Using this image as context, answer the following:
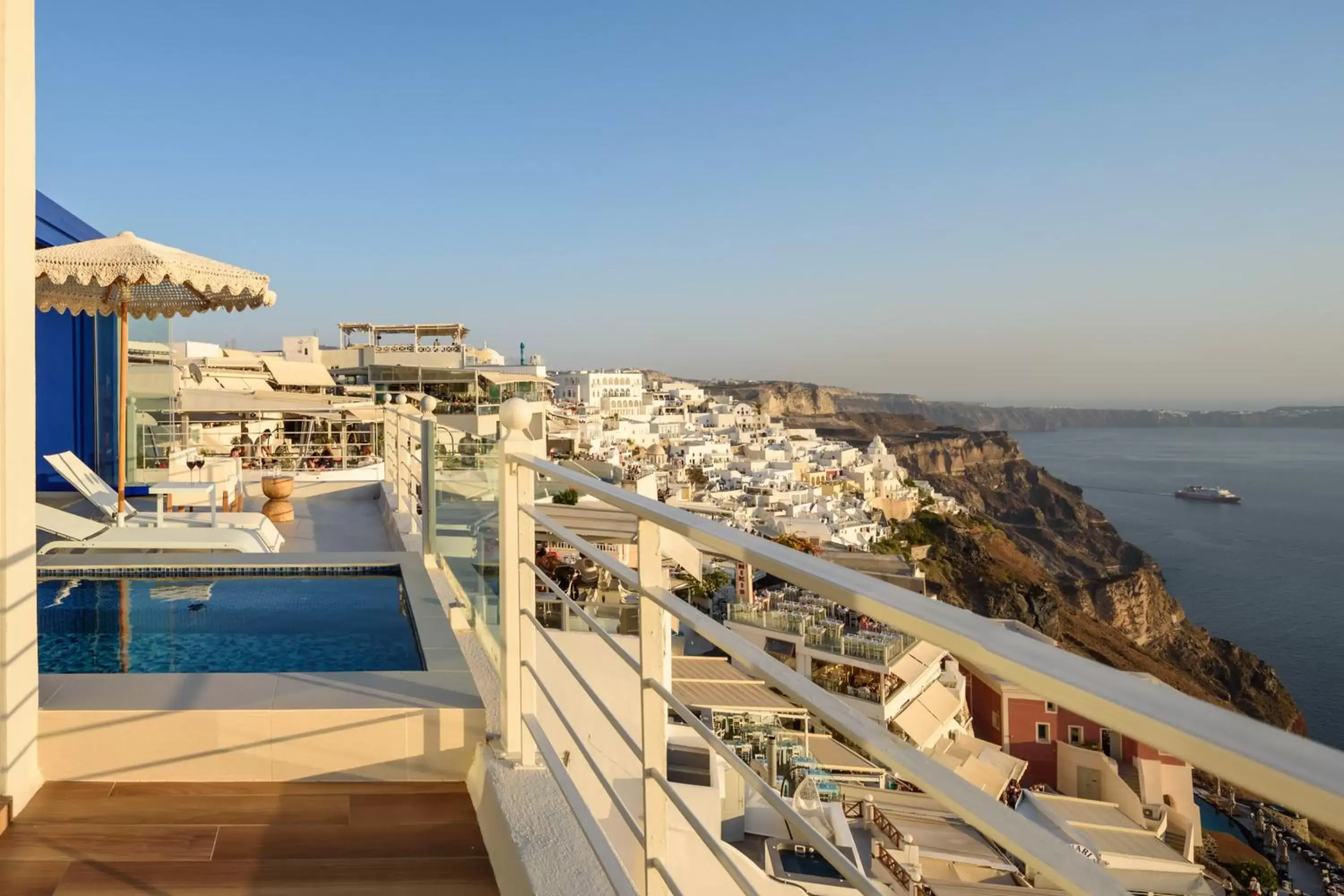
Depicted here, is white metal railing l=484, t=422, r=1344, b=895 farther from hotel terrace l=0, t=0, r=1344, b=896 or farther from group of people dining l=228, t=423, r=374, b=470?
group of people dining l=228, t=423, r=374, b=470

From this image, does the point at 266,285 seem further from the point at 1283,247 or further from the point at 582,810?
the point at 1283,247

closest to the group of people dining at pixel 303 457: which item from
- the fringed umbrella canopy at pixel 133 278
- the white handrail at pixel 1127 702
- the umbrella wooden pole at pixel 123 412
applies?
the fringed umbrella canopy at pixel 133 278

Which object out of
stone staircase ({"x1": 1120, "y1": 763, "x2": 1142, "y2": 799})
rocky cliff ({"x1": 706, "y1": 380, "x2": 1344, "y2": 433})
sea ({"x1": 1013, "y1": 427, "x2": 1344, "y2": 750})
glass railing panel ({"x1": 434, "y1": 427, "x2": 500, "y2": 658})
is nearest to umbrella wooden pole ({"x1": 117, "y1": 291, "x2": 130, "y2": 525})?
glass railing panel ({"x1": 434, "y1": 427, "x2": 500, "y2": 658})

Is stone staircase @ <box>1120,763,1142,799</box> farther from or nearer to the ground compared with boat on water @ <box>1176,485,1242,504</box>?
nearer to the ground

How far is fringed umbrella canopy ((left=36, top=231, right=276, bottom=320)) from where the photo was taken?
5.54 metres

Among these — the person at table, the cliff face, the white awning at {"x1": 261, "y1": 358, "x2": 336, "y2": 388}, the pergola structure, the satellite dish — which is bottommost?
the cliff face

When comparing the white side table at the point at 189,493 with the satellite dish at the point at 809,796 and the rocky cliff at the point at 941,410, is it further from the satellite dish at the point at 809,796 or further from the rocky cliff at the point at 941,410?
the rocky cliff at the point at 941,410

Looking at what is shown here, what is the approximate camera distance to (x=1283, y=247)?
1264 inches

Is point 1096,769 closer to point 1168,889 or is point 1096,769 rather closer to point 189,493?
point 189,493

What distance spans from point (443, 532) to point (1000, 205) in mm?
33362

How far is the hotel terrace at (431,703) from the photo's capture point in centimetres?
63

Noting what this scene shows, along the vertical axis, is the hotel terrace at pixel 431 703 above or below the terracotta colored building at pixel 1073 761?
above

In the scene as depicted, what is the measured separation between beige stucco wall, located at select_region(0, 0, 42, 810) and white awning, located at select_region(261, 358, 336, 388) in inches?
1124

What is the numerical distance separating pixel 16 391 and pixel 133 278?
4.12 m
